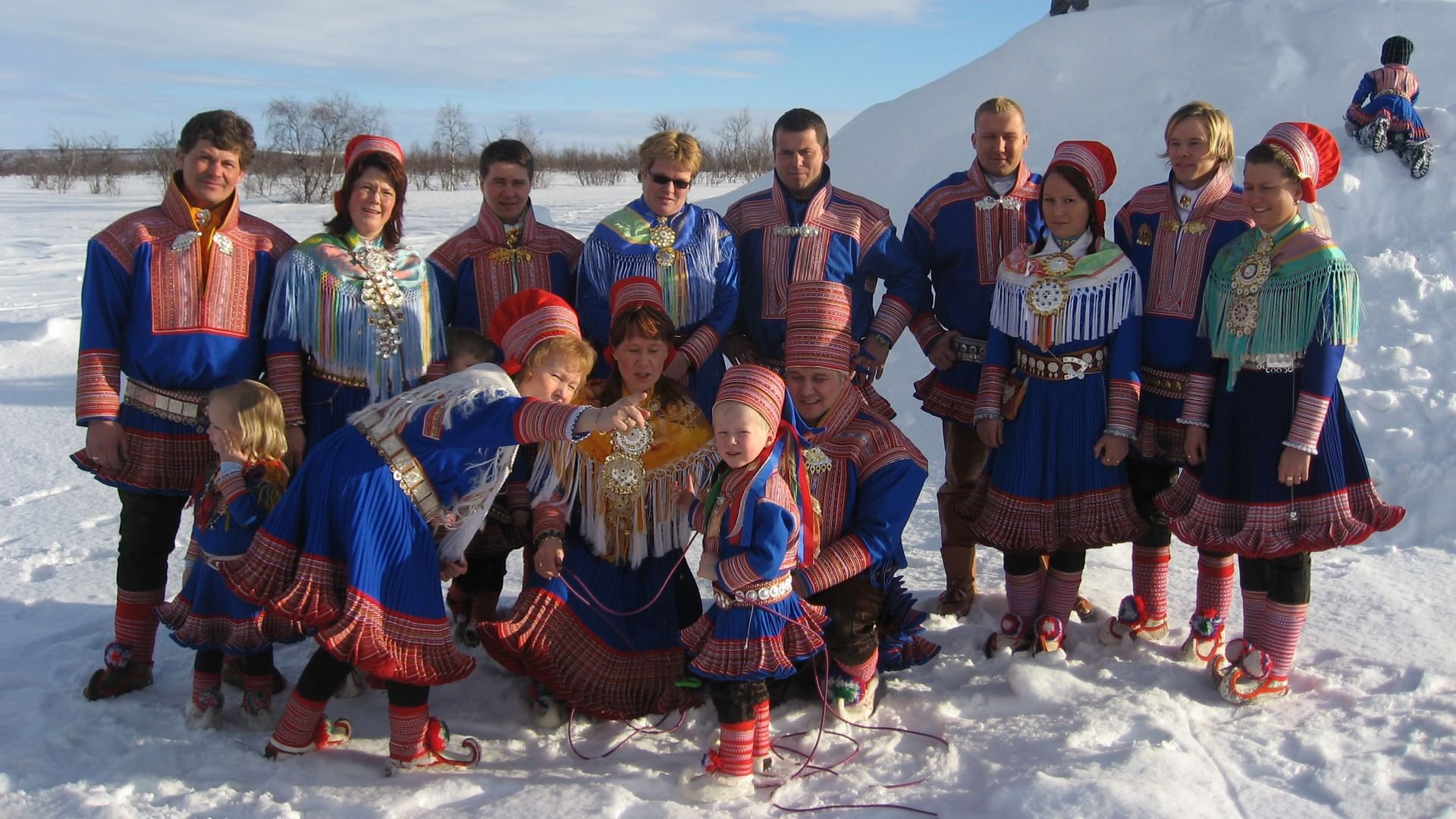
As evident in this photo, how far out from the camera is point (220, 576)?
298cm

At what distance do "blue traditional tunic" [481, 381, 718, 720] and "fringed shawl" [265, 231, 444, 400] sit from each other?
0.53 metres

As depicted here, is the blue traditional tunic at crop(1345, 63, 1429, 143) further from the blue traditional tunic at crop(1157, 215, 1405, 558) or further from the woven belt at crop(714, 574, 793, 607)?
the woven belt at crop(714, 574, 793, 607)

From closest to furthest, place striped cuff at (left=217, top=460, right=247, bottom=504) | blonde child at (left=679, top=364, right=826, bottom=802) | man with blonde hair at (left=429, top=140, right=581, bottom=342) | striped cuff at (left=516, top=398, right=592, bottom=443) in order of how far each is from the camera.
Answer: striped cuff at (left=516, top=398, right=592, bottom=443), blonde child at (left=679, top=364, right=826, bottom=802), striped cuff at (left=217, top=460, right=247, bottom=504), man with blonde hair at (left=429, top=140, right=581, bottom=342)

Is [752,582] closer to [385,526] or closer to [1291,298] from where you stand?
[385,526]

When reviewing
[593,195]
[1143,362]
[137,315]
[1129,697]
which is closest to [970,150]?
[1143,362]

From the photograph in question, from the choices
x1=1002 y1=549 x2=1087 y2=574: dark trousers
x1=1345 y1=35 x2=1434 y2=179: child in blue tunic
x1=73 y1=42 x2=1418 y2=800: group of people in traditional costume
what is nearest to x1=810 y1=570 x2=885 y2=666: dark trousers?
x1=73 y1=42 x2=1418 y2=800: group of people in traditional costume

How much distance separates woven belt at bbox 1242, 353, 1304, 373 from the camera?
2.97m

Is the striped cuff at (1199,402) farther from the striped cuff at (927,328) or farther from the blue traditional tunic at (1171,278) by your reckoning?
the striped cuff at (927,328)

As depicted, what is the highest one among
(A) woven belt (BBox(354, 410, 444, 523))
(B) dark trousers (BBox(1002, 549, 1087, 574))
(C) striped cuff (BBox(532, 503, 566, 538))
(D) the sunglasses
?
(D) the sunglasses

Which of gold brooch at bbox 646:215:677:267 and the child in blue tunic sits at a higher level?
the child in blue tunic

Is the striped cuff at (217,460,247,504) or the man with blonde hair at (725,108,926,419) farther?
the man with blonde hair at (725,108,926,419)

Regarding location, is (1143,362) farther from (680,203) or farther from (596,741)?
(596,741)

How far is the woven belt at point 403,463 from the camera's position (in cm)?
274

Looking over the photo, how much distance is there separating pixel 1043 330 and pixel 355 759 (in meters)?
2.32
